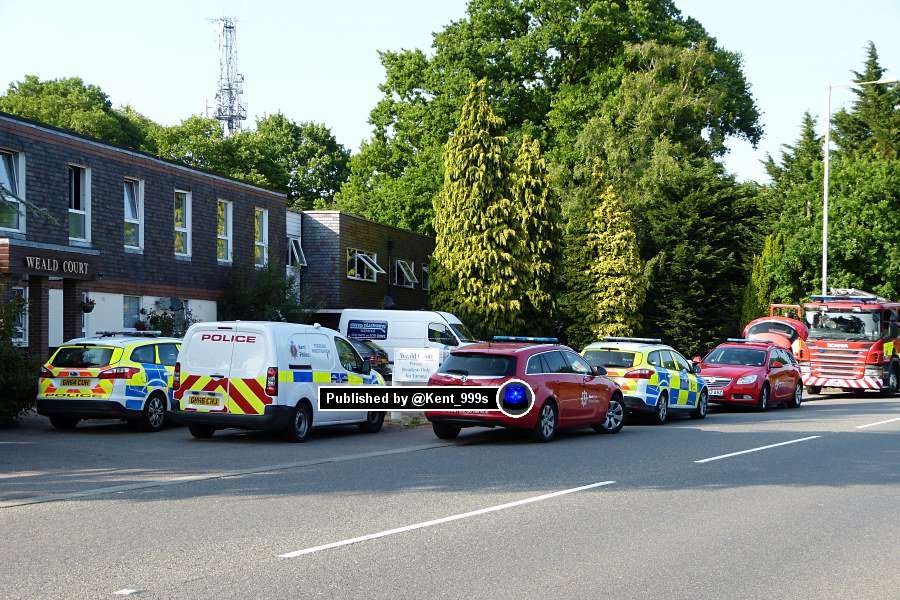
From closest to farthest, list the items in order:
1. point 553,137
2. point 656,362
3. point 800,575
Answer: point 800,575 → point 656,362 → point 553,137

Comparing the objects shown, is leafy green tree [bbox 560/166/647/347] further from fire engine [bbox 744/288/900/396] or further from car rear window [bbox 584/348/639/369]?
car rear window [bbox 584/348/639/369]

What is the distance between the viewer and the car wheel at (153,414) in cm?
1875

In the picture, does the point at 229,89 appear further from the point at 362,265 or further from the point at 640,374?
the point at 640,374

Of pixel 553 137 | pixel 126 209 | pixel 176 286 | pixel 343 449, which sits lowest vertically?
pixel 343 449

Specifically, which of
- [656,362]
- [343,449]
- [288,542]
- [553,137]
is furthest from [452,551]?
[553,137]

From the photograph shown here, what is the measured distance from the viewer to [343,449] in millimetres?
16641

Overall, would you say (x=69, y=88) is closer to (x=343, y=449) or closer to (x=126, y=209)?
(x=126, y=209)

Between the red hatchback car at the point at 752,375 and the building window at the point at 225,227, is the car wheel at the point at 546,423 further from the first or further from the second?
the building window at the point at 225,227

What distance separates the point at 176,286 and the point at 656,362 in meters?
14.2

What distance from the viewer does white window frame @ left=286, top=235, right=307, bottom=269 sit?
38.0m

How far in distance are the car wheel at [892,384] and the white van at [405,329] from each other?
1322 cm

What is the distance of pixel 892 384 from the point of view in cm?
3528

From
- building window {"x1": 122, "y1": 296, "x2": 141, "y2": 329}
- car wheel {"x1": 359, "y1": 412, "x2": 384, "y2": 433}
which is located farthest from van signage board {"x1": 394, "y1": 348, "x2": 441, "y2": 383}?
building window {"x1": 122, "y1": 296, "x2": 141, "y2": 329}

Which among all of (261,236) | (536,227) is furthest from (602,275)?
(261,236)
